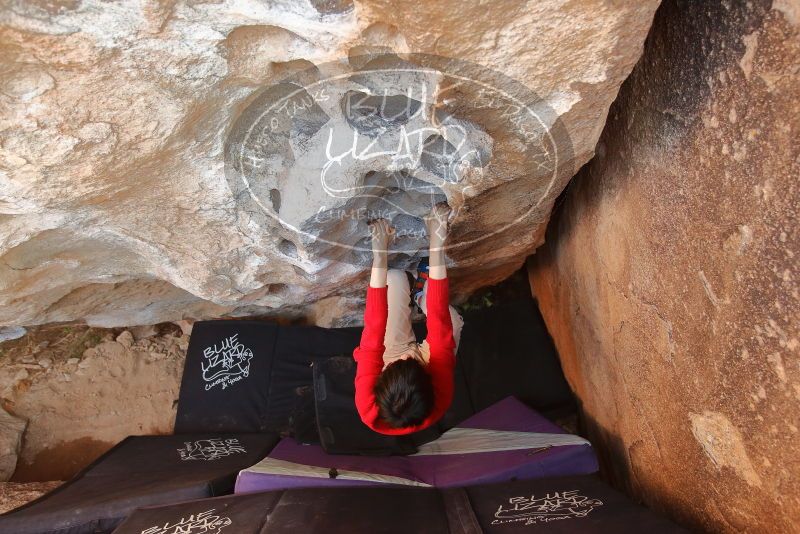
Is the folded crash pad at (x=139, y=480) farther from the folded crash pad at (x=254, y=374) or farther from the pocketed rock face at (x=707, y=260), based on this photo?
the pocketed rock face at (x=707, y=260)

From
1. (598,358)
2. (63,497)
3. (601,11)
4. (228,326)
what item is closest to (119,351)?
(228,326)

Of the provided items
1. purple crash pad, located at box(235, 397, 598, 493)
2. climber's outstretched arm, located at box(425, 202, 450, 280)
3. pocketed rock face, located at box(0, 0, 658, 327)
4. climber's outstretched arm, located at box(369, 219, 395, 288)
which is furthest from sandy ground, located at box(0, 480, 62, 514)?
climber's outstretched arm, located at box(425, 202, 450, 280)

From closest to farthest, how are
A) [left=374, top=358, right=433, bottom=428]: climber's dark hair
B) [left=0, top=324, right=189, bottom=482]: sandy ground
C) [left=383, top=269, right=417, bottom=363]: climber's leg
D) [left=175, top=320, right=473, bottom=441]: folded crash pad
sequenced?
1. [left=374, top=358, right=433, bottom=428]: climber's dark hair
2. [left=383, top=269, right=417, bottom=363]: climber's leg
3. [left=175, top=320, right=473, bottom=441]: folded crash pad
4. [left=0, top=324, right=189, bottom=482]: sandy ground

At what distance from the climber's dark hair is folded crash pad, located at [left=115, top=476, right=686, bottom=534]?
242mm

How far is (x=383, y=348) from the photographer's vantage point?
6.45 ft

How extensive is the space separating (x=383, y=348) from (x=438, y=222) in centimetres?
48

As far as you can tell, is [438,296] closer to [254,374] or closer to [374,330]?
[374,330]

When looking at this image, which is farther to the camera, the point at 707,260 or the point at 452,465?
the point at 452,465

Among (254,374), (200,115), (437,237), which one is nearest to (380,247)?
(437,237)

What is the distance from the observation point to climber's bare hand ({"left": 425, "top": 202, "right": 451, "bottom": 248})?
6.40 ft

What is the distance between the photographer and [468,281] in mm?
2766

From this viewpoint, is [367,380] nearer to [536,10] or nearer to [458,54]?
[458,54]

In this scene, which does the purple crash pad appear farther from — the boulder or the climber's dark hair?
the boulder

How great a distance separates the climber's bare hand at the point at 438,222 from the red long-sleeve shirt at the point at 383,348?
151 millimetres
